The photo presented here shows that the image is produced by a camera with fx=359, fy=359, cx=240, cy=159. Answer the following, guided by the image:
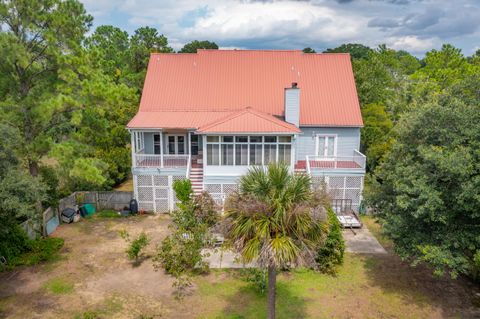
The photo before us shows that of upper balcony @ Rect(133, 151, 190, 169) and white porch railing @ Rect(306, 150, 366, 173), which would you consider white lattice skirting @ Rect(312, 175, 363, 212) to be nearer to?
white porch railing @ Rect(306, 150, 366, 173)

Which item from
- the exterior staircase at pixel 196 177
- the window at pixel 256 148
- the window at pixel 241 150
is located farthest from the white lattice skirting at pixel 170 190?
the window at pixel 256 148

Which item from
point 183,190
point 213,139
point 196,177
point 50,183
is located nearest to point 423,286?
point 183,190

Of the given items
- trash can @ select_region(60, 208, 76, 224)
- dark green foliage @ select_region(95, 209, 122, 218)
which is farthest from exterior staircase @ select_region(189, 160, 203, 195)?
trash can @ select_region(60, 208, 76, 224)

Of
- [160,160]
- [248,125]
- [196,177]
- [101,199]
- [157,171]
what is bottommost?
[101,199]

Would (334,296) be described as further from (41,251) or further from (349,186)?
(41,251)

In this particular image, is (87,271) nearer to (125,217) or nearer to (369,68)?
(125,217)

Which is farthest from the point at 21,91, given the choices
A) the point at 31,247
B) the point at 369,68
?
the point at 369,68

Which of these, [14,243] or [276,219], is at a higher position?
[276,219]
